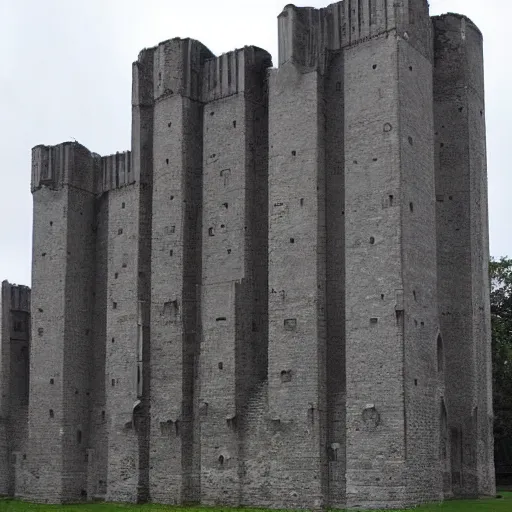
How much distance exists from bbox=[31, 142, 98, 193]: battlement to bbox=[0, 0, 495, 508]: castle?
15 centimetres

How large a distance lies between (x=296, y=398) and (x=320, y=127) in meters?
9.69

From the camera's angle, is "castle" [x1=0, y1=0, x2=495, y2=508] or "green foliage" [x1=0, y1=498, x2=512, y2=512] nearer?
"green foliage" [x1=0, y1=498, x2=512, y2=512]

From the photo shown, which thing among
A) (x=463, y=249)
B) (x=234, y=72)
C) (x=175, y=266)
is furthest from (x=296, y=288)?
(x=234, y=72)

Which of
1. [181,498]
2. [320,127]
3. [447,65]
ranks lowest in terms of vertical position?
[181,498]

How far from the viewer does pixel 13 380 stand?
4938 centimetres

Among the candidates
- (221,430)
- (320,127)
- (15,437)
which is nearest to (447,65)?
(320,127)

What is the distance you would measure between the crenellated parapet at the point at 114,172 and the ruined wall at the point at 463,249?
13.7m

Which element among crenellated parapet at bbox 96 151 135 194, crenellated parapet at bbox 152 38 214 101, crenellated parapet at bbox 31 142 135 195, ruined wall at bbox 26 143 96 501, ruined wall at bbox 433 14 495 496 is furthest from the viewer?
crenellated parapet at bbox 31 142 135 195

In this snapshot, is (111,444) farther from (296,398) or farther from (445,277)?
(445,277)

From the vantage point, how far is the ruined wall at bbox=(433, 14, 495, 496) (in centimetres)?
3662

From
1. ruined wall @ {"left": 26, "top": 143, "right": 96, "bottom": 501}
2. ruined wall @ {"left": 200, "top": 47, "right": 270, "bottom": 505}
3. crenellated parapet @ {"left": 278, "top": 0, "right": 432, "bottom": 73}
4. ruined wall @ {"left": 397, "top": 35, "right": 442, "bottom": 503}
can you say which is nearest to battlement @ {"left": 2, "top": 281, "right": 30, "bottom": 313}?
ruined wall @ {"left": 26, "top": 143, "right": 96, "bottom": 501}

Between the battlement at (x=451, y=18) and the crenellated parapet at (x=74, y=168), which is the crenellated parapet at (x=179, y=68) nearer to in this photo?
the crenellated parapet at (x=74, y=168)

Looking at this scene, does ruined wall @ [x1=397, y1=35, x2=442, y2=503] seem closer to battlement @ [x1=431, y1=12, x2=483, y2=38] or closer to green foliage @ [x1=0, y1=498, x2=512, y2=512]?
green foliage @ [x1=0, y1=498, x2=512, y2=512]

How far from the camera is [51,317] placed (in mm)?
44938
